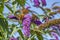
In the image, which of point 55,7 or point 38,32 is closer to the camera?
point 38,32

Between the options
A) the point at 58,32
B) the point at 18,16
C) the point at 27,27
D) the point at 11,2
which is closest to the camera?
the point at 27,27

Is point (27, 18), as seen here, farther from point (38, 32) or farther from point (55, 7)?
point (55, 7)

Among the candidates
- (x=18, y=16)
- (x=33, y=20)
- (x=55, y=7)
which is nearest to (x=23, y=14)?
(x=18, y=16)

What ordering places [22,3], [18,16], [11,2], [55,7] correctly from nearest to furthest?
[22,3], [18,16], [11,2], [55,7]

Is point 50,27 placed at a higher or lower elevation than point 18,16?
lower

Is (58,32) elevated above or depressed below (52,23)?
below

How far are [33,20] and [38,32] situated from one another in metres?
0.21

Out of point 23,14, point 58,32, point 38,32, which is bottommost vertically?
point 58,32

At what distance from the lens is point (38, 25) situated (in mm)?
1756

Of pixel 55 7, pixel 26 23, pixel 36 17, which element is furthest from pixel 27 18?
pixel 55 7

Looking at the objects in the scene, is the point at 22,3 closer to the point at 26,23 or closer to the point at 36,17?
the point at 26,23

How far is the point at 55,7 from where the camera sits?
1.99 meters

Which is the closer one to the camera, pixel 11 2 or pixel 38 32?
pixel 38 32

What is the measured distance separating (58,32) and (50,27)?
0.08m
